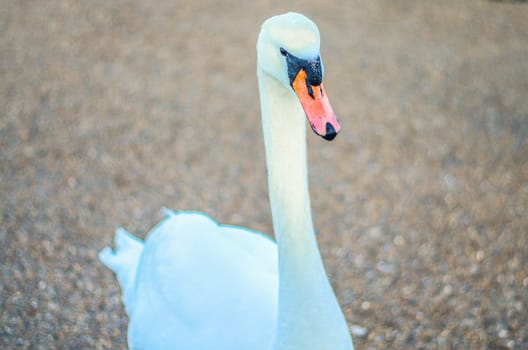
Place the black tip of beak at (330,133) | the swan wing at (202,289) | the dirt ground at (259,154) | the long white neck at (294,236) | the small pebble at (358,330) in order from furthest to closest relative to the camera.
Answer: the dirt ground at (259,154) < the small pebble at (358,330) < the swan wing at (202,289) < the long white neck at (294,236) < the black tip of beak at (330,133)

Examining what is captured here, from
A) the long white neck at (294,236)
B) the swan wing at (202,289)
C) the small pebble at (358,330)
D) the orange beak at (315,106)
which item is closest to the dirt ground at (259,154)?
the small pebble at (358,330)

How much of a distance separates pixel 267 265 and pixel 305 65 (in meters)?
1.17

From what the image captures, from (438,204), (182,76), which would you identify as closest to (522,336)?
(438,204)

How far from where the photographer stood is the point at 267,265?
111 inches

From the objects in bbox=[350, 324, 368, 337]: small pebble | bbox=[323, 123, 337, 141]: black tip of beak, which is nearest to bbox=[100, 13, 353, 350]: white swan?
bbox=[323, 123, 337, 141]: black tip of beak

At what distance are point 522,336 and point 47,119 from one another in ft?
11.1

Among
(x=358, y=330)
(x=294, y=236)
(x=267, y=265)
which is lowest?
(x=358, y=330)

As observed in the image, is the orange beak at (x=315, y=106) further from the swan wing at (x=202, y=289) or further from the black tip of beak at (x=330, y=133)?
the swan wing at (x=202, y=289)

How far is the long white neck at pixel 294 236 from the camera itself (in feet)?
6.69

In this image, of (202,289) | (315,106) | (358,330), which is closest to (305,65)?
(315,106)

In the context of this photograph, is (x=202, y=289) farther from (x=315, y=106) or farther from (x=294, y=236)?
(x=315, y=106)

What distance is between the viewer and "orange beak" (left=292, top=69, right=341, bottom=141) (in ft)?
5.97

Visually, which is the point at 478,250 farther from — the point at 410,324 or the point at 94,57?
the point at 94,57

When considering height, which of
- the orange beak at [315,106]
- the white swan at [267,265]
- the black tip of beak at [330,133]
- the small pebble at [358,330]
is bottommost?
the small pebble at [358,330]
